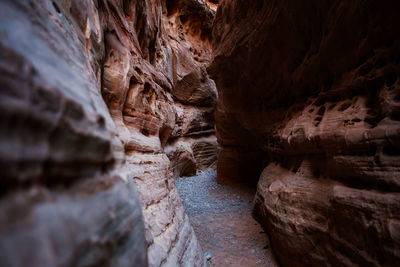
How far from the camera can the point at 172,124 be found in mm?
4145

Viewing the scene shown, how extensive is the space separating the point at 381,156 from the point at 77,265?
2.59 meters

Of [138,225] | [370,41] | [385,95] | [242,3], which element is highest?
[242,3]

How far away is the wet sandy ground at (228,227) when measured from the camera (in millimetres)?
3001

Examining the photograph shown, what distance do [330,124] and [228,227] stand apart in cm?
308

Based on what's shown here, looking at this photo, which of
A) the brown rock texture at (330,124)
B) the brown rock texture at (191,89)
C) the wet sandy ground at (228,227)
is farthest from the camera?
the brown rock texture at (191,89)

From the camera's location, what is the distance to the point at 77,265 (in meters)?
0.59

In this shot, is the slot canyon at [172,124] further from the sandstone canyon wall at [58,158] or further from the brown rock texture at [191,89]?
the brown rock texture at [191,89]

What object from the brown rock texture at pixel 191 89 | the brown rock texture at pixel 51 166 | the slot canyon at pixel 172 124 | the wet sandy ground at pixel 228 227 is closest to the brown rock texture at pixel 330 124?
the slot canyon at pixel 172 124

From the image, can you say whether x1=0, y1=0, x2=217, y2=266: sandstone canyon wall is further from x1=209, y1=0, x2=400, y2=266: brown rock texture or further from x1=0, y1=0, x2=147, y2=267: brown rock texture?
x1=209, y1=0, x2=400, y2=266: brown rock texture

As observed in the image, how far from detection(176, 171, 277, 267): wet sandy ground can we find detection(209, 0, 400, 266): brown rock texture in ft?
1.36

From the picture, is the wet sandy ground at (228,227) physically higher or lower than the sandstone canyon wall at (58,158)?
→ lower

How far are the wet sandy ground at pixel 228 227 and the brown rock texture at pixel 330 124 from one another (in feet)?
1.36

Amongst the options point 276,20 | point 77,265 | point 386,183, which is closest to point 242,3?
point 276,20

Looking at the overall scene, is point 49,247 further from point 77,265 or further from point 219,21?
point 219,21
